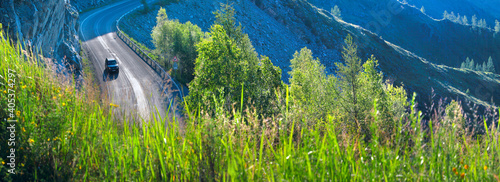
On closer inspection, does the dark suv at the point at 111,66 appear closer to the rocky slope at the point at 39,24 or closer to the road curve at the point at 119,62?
the road curve at the point at 119,62

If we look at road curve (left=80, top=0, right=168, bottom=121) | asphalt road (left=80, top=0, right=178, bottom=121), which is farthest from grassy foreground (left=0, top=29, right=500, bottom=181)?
road curve (left=80, top=0, right=168, bottom=121)

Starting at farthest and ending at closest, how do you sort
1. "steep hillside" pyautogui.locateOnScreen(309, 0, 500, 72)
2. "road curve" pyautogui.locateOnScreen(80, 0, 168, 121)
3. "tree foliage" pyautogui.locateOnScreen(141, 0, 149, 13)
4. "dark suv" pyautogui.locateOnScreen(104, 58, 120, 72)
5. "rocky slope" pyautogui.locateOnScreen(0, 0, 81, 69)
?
"steep hillside" pyautogui.locateOnScreen(309, 0, 500, 72), "tree foliage" pyautogui.locateOnScreen(141, 0, 149, 13), "dark suv" pyautogui.locateOnScreen(104, 58, 120, 72), "road curve" pyautogui.locateOnScreen(80, 0, 168, 121), "rocky slope" pyautogui.locateOnScreen(0, 0, 81, 69)

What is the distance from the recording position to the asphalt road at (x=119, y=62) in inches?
919

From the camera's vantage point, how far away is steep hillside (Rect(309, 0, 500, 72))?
17648cm

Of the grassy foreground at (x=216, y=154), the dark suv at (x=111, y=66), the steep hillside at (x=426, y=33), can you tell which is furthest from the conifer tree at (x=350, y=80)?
the steep hillside at (x=426, y=33)

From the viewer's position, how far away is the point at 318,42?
89.6m

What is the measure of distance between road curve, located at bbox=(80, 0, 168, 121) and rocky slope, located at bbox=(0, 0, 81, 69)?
360 centimetres

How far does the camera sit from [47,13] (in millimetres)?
21828

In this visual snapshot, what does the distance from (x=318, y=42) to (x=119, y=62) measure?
68107 mm

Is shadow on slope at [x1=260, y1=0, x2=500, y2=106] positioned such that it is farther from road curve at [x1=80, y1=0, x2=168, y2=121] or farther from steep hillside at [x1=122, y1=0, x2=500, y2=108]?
road curve at [x1=80, y1=0, x2=168, y2=121]

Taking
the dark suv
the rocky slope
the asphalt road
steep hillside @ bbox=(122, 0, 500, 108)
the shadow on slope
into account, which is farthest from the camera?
the shadow on slope

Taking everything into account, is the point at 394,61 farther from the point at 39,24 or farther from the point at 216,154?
the point at 216,154

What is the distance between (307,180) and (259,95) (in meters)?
11.7

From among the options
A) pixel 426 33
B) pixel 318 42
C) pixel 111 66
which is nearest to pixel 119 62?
pixel 111 66
